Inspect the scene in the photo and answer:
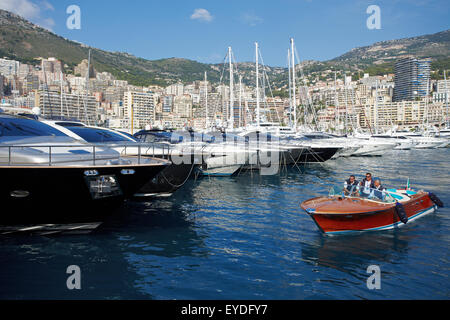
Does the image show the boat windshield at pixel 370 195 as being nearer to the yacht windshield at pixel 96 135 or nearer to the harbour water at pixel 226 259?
the harbour water at pixel 226 259

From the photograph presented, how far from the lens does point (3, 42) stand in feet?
387

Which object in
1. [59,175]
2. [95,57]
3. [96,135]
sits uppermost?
[95,57]

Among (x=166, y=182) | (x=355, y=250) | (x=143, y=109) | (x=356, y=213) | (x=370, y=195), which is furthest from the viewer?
(x=143, y=109)

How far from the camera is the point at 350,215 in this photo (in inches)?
339

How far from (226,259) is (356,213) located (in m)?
3.61

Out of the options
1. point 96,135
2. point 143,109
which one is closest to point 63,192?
point 96,135

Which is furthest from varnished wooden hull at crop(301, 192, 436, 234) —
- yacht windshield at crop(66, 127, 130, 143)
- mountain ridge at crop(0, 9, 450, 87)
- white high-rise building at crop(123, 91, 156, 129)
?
white high-rise building at crop(123, 91, 156, 129)

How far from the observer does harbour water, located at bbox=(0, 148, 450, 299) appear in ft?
Answer: 19.6

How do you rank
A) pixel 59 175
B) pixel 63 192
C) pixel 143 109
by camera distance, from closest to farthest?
pixel 59 175, pixel 63 192, pixel 143 109

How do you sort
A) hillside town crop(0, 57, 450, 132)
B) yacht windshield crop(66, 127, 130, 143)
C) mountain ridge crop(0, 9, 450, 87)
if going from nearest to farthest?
yacht windshield crop(66, 127, 130, 143), hillside town crop(0, 57, 450, 132), mountain ridge crop(0, 9, 450, 87)

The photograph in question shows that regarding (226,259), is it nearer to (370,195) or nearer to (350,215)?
(350,215)

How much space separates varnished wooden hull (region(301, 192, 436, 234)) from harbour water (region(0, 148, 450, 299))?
251 mm

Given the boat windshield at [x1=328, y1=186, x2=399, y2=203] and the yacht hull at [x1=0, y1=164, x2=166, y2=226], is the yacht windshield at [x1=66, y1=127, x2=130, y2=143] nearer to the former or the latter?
the yacht hull at [x1=0, y1=164, x2=166, y2=226]
